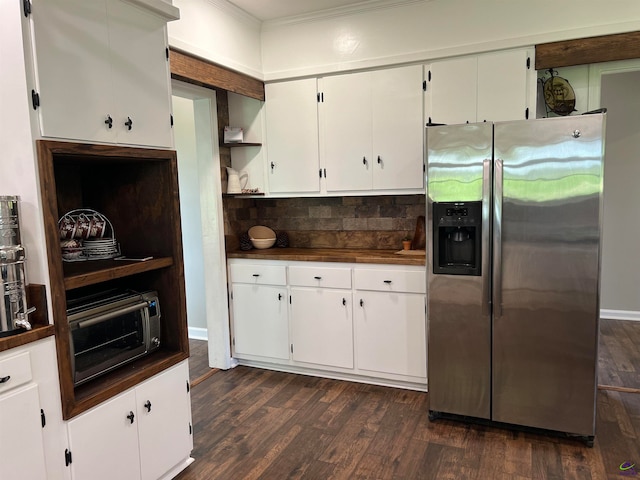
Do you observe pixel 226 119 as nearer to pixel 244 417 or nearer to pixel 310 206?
pixel 310 206

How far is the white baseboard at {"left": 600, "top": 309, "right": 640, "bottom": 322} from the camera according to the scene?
15.5 ft

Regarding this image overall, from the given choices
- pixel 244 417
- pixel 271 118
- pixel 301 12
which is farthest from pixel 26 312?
pixel 301 12

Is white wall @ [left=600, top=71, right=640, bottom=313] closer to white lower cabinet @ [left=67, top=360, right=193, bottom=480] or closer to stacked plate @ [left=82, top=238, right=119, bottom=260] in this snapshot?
white lower cabinet @ [left=67, top=360, right=193, bottom=480]

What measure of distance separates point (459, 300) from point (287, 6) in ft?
7.58

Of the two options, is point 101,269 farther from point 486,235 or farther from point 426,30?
point 426,30

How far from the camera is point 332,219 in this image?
393cm

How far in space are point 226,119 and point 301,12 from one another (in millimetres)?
991

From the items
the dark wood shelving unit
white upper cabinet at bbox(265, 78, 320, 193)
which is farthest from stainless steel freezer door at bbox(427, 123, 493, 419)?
the dark wood shelving unit

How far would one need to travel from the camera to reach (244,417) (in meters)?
3.01

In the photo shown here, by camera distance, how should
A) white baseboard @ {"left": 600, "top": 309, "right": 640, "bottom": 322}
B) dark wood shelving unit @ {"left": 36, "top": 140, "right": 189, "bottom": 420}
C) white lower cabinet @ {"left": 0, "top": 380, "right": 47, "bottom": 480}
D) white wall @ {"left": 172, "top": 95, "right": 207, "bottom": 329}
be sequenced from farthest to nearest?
white baseboard @ {"left": 600, "top": 309, "right": 640, "bottom": 322}, white wall @ {"left": 172, "top": 95, "right": 207, "bottom": 329}, dark wood shelving unit @ {"left": 36, "top": 140, "right": 189, "bottom": 420}, white lower cabinet @ {"left": 0, "top": 380, "right": 47, "bottom": 480}

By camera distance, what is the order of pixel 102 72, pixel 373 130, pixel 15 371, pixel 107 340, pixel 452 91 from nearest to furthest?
pixel 15 371 < pixel 102 72 < pixel 107 340 < pixel 452 91 < pixel 373 130

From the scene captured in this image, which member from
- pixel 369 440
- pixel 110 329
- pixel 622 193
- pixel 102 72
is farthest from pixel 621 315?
pixel 102 72

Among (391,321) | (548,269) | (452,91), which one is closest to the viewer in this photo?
(548,269)

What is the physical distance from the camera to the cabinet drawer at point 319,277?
3381 mm
